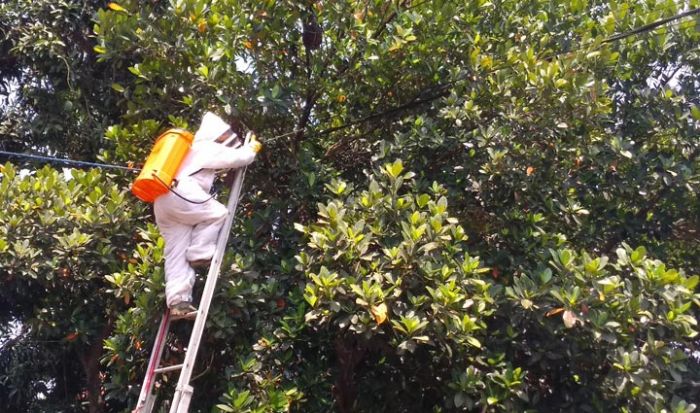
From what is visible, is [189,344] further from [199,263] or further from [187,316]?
[199,263]

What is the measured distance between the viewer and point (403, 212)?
17.4 ft

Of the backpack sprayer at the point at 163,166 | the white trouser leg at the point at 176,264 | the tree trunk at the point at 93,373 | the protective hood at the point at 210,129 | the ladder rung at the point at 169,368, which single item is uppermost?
the protective hood at the point at 210,129

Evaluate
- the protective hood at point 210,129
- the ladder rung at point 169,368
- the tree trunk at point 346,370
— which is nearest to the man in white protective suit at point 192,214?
the protective hood at point 210,129

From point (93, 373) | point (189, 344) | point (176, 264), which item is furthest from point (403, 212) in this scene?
point (93, 373)

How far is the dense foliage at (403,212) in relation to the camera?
493cm

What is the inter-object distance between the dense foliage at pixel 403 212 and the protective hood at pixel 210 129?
1.54 ft

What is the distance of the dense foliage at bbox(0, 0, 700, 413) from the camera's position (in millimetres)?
4934

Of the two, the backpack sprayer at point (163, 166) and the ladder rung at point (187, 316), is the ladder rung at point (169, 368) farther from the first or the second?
the backpack sprayer at point (163, 166)

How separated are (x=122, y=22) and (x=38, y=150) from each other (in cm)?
196

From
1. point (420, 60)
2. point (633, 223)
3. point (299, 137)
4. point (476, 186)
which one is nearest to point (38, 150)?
point (299, 137)

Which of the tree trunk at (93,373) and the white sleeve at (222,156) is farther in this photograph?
the tree trunk at (93,373)

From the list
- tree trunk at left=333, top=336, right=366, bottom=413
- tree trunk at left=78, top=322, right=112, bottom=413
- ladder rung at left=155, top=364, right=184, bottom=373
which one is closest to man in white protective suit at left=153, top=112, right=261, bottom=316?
ladder rung at left=155, top=364, right=184, bottom=373

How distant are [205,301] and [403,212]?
132 centimetres

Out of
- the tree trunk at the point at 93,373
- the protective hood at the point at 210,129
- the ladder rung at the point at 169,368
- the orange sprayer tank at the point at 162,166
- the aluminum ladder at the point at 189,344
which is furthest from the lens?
the tree trunk at the point at 93,373
